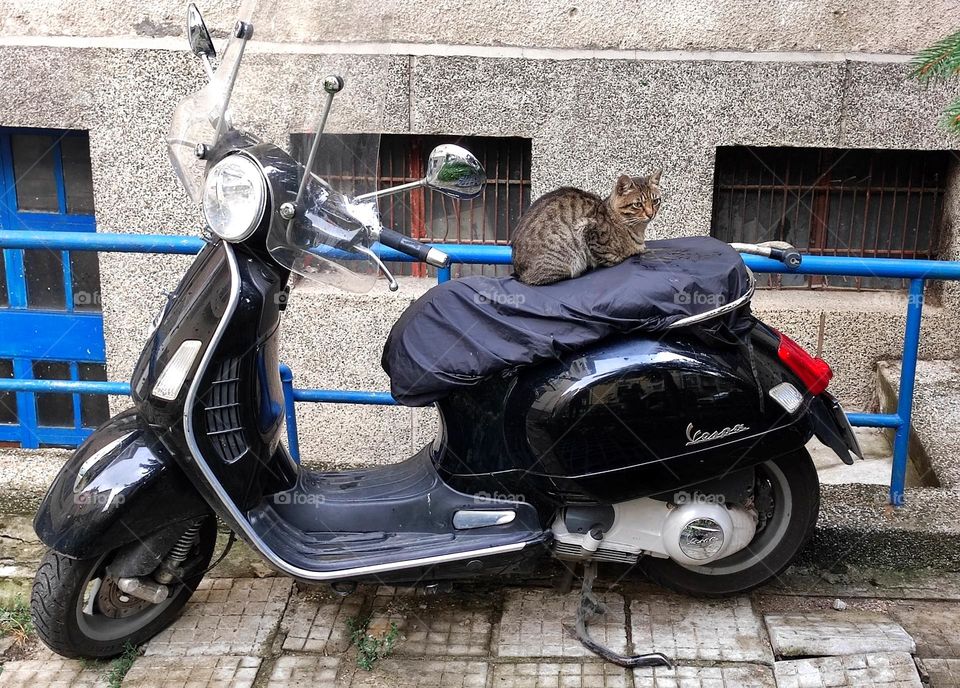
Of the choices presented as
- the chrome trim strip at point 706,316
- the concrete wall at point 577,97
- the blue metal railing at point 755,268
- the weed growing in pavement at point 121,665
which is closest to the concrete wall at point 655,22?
the concrete wall at point 577,97

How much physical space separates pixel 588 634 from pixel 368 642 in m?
0.74

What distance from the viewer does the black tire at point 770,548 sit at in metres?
3.25

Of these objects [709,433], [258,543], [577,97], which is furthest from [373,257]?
[577,97]

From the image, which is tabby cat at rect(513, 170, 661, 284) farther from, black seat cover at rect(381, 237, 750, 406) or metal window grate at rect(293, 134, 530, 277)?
metal window grate at rect(293, 134, 530, 277)

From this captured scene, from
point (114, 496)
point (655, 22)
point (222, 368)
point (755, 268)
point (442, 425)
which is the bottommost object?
point (114, 496)

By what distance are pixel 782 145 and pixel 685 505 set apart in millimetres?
2839

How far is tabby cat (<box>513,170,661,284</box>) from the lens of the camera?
10.9ft

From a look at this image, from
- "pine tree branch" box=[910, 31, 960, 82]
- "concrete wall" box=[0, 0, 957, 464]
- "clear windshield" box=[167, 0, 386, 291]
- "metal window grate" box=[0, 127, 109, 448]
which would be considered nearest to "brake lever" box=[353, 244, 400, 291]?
"clear windshield" box=[167, 0, 386, 291]

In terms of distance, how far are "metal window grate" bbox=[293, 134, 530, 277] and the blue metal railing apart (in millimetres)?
2070

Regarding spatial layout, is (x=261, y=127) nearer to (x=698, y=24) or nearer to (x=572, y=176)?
(x=572, y=176)

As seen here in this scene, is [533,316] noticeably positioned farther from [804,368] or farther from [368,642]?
[368,642]

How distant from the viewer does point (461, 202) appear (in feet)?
18.7

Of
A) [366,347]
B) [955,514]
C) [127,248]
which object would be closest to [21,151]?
[366,347]

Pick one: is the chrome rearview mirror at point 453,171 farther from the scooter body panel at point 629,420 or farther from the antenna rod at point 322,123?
the scooter body panel at point 629,420
